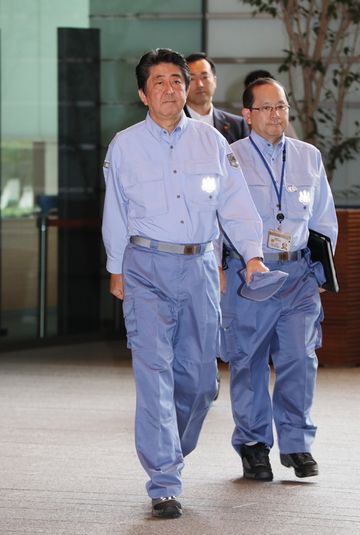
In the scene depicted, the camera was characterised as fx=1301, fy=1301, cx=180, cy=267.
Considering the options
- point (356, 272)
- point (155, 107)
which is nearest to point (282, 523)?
point (155, 107)

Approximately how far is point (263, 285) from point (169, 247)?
1.22 feet

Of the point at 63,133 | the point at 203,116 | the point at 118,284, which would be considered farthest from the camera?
the point at 63,133

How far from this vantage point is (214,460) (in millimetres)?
5777

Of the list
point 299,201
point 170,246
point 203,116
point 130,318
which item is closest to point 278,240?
point 299,201

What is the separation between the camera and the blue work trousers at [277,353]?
5.34 metres

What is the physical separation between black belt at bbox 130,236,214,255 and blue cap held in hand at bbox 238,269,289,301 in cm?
22

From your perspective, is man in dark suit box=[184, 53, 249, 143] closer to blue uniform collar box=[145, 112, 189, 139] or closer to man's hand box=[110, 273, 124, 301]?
blue uniform collar box=[145, 112, 189, 139]

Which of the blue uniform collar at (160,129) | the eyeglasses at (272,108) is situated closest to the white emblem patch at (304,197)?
the eyeglasses at (272,108)

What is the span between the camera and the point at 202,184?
189 inches

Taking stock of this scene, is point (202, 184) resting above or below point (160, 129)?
below

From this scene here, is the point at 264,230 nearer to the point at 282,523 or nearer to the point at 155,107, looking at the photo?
the point at 155,107

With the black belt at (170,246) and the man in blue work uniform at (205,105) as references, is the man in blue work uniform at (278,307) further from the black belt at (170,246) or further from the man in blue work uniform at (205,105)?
the man in blue work uniform at (205,105)

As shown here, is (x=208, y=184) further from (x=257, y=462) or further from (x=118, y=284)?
(x=257, y=462)

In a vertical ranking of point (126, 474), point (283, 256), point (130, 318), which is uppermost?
point (283, 256)
